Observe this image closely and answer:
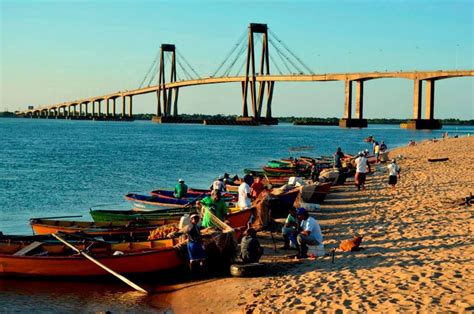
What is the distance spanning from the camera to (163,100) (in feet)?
396

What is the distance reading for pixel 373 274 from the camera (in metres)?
8.81

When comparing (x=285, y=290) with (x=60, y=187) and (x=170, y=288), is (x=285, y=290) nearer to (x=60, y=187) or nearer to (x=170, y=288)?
(x=170, y=288)

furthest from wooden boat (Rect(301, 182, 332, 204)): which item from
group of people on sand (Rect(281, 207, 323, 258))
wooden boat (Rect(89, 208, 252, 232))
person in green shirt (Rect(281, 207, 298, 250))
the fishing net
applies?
the fishing net

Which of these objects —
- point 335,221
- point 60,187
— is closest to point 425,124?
point 60,187

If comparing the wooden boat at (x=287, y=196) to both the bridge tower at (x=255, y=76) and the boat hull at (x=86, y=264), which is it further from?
the bridge tower at (x=255, y=76)

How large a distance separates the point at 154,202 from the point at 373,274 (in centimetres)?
957

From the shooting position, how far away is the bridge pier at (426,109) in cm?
8631

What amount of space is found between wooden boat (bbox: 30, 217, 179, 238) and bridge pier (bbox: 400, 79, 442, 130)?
7792 cm

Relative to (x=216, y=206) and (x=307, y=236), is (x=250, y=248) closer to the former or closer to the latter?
(x=307, y=236)

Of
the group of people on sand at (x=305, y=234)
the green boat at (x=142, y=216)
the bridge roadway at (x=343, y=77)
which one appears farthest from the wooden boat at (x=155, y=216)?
the bridge roadway at (x=343, y=77)

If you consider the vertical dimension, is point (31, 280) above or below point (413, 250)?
below

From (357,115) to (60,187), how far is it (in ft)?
266

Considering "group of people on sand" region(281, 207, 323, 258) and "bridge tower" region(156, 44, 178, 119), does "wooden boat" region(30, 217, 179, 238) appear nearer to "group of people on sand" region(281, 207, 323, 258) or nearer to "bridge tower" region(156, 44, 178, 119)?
"group of people on sand" region(281, 207, 323, 258)

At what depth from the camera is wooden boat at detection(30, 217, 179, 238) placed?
1172cm
